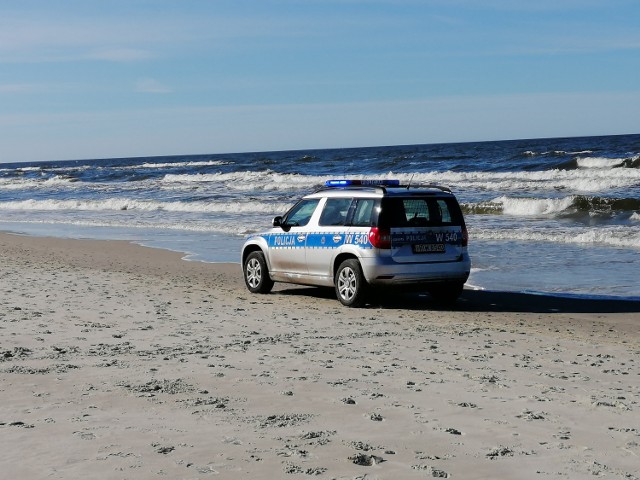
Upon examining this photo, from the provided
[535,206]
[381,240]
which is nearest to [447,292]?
[381,240]

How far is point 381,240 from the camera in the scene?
1190 centimetres

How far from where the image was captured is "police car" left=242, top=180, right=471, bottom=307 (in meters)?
12.0

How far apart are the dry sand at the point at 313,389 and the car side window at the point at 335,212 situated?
126 centimetres

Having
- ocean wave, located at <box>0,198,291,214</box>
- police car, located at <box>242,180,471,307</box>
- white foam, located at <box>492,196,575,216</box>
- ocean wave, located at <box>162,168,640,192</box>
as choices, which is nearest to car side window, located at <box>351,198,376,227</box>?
police car, located at <box>242,180,471,307</box>

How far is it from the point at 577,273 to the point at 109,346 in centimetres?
908

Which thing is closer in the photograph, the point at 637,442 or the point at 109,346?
the point at 637,442

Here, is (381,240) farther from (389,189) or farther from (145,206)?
(145,206)

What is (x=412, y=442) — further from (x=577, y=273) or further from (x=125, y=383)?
(x=577, y=273)

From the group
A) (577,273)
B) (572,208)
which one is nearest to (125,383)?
(577,273)

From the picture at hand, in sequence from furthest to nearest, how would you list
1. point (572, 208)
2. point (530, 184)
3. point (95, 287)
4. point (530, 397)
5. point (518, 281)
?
A: point (530, 184), point (572, 208), point (518, 281), point (95, 287), point (530, 397)

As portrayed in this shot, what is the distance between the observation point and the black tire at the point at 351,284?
12.0 metres

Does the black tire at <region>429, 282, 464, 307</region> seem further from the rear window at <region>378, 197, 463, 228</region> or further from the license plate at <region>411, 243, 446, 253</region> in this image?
the rear window at <region>378, 197, 463, 228</region>

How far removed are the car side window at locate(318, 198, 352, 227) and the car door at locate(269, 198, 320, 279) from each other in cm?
25

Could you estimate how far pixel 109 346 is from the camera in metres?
8.45
